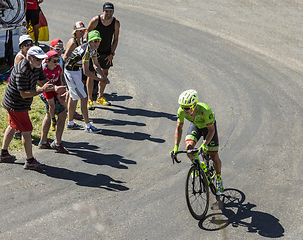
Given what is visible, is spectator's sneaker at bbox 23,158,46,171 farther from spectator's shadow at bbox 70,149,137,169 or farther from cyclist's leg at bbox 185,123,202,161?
cyclist's leg at bbox 185,123,202,161

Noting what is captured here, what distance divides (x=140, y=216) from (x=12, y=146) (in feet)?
11.1

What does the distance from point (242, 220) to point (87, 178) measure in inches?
112

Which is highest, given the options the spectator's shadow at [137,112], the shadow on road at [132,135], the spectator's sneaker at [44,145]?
the spectator's shadow at [137,112]

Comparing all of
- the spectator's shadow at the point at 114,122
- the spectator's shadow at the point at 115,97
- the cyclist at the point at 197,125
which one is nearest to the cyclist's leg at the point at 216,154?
the cyclist at the point at 197,125

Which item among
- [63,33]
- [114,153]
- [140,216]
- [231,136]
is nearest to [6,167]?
[114,153]

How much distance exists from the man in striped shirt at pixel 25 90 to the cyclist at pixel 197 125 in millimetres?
2270

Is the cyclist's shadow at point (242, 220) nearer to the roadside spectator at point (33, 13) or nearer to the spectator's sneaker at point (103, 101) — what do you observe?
the spectator's sneaker at point (103, 101)

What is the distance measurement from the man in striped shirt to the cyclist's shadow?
10.9ft

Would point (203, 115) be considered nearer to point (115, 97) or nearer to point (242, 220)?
point (242, 220)

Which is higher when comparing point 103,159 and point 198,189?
point 198,189

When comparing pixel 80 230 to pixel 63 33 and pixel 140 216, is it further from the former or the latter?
pixel 63 33

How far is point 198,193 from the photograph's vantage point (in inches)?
241

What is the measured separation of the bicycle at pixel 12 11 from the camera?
416 inches

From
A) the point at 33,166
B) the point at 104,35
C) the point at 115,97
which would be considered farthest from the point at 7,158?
the point at 104,35
